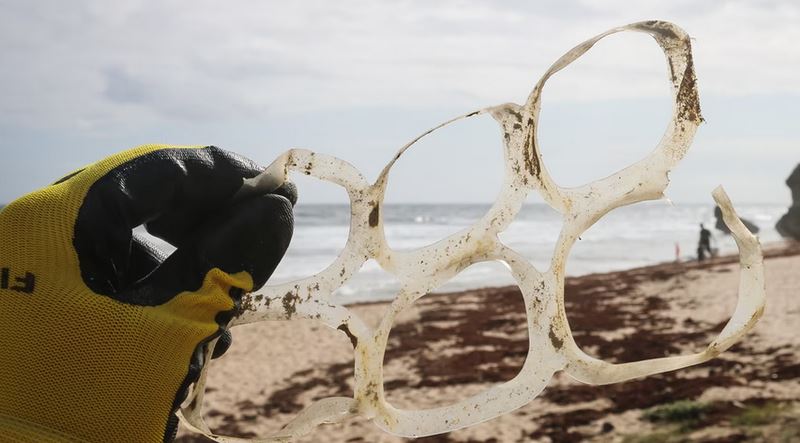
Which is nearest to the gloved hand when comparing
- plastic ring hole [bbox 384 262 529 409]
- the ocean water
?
plastic ring hole [bbox 384 262 529 409]

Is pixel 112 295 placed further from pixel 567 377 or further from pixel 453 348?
pixel 453 348

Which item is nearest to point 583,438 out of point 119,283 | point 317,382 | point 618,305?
point 317,382

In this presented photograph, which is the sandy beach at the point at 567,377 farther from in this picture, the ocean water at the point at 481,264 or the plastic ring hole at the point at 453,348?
the ocean water at the point at 481,264

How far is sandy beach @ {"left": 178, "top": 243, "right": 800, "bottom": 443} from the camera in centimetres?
692

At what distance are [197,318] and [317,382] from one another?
9311 millimetres

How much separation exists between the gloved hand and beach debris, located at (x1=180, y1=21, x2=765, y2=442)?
0.33 meters

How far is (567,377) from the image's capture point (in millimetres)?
8805

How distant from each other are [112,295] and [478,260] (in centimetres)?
102

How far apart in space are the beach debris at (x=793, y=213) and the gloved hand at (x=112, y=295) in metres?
40.9

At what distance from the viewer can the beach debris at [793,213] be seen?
3681 cm

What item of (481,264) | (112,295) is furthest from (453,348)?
(481,264)

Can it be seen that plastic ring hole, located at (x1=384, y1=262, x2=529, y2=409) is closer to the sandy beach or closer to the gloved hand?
the sandy beach

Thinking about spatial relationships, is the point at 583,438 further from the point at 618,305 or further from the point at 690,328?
the point at 618,305

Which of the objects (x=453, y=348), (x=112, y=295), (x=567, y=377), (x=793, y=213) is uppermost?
(x=793, y=213)
